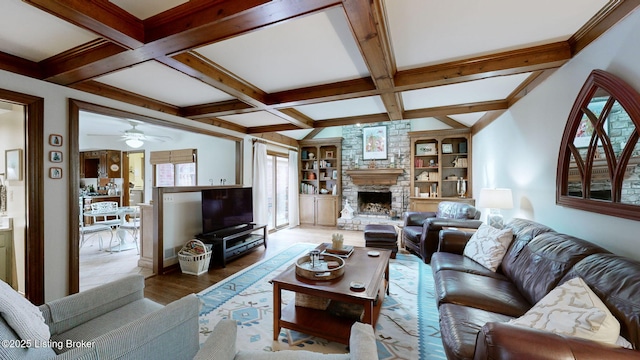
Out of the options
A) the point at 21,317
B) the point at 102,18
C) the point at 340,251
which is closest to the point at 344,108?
the point at 340,251

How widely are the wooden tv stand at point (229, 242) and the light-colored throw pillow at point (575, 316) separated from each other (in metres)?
3.44

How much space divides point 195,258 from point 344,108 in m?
3.15

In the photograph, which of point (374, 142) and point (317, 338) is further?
point (374, 142)

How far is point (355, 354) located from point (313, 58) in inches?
88.8

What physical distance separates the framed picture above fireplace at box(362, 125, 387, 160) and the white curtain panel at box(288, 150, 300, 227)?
1917 millimetres

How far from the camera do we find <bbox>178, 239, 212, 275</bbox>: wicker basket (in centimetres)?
336

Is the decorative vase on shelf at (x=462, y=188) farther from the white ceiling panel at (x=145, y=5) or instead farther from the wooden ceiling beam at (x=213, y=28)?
the white ceiling panel at (x=145, y=5)

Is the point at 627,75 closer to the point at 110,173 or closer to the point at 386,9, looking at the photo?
the point at 386,9

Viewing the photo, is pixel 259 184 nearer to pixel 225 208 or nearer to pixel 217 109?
pixel 225 208

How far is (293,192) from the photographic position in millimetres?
6812

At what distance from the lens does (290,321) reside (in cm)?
198

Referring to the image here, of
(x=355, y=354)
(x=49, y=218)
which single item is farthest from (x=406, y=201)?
(x=49, y=218)

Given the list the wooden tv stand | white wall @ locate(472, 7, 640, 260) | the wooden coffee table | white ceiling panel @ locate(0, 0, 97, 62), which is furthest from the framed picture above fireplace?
white ceiling panel @ locate(0, 0, 97, 62)

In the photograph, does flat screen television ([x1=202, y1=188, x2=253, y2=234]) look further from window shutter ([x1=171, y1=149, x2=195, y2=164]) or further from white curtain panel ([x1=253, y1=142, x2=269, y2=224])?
window shutter ([x1=171, y1=149, x2=195, y2=164])
